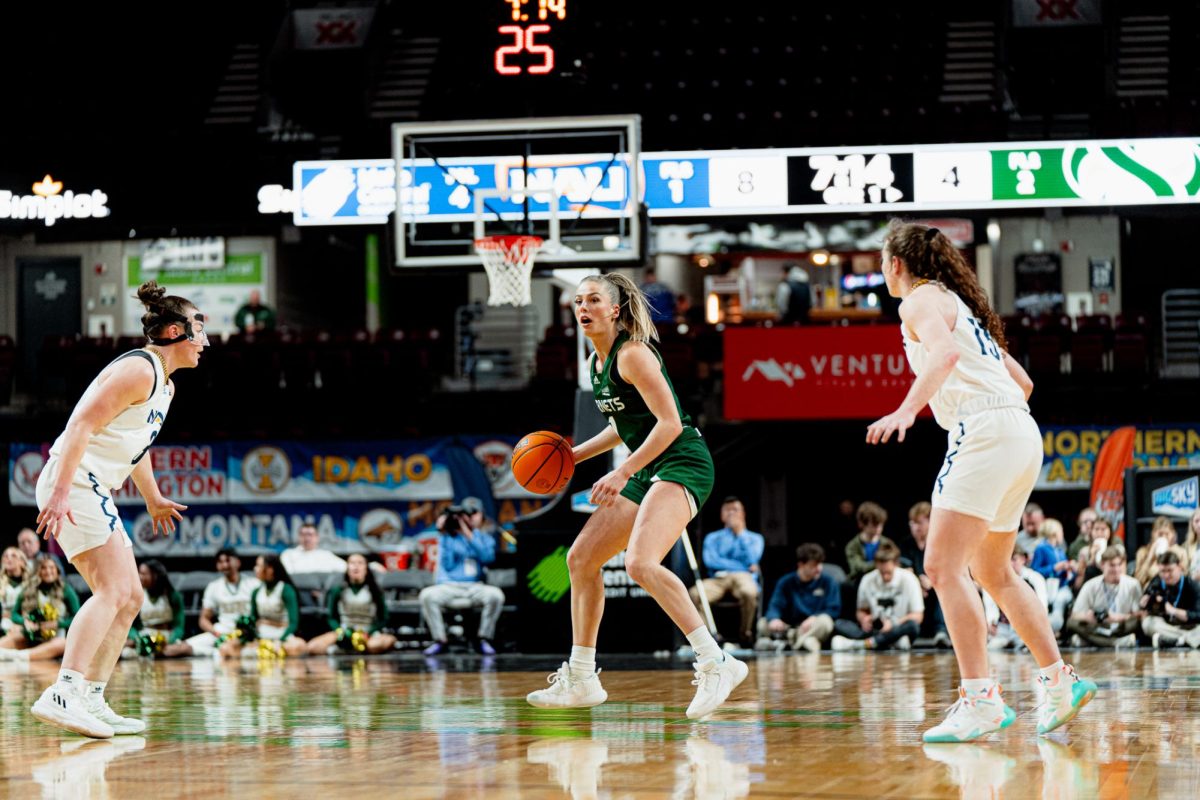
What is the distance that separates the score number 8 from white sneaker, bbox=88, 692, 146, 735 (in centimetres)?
968

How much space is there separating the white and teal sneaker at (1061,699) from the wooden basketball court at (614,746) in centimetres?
8

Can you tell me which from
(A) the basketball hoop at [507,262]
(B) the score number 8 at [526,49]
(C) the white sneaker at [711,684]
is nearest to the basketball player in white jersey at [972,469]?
(C) the white sneaker at [711,684]

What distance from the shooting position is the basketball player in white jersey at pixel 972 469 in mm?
5492

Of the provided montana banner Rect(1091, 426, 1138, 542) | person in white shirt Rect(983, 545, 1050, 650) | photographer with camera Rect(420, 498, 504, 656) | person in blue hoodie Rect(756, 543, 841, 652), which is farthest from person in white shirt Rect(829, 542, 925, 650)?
montana banner Rect(1091, 426, 1138, 542)

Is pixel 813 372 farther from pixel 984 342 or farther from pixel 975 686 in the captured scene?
pixel 975 686

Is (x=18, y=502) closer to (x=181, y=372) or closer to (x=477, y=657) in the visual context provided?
(x=181, y=372)

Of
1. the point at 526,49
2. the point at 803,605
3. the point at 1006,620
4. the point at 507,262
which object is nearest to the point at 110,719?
the point at 507,262

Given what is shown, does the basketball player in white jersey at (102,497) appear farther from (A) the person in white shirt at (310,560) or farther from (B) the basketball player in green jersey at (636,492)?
(A) the person in white shirt at (310,560)

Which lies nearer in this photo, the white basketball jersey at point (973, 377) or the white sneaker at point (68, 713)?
the white basketball jersey at point (973, 377)

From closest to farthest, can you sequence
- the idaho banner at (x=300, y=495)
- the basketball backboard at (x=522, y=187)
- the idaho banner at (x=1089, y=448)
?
the basketball backboard at (x=522, y=187)
the idaho banner at (x=1089, y=448)
the idaho banner at (x=300, y=495)

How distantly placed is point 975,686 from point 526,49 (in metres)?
10.6

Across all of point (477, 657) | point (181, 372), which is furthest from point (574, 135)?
point (181, 372)

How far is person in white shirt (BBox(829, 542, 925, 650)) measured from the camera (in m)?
13.3

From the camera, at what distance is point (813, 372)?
62.1 ft
